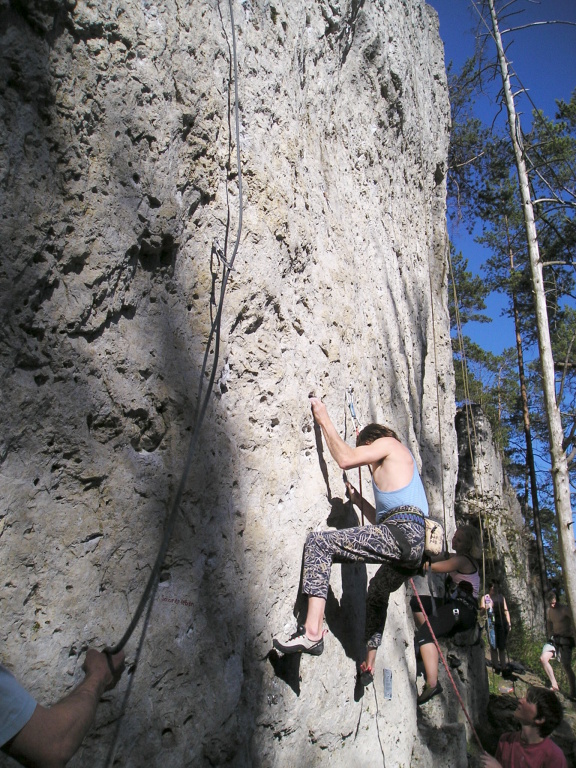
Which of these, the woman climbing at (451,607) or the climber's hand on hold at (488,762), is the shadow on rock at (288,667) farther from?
the woman climbing at (451,607)

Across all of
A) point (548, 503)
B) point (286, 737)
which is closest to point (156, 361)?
point (286, 737)

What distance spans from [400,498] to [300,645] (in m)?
1.01

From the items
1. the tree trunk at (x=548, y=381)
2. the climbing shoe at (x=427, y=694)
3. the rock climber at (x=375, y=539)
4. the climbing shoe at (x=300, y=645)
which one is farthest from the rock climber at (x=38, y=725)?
the tree trunk at (x=548, y=381)

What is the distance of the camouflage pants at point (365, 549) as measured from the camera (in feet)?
9.96

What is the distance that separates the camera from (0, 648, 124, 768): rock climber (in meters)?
1.38

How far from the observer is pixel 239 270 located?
3053 millimetres

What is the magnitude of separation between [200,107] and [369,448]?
198 centimetres

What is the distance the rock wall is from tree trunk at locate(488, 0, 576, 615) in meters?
2.74

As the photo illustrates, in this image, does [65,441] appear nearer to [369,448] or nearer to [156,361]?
[156,361]

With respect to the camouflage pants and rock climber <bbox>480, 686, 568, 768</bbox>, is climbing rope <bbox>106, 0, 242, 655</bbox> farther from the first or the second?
rock climber <bbox>480, 686, 568, 768</bbox>

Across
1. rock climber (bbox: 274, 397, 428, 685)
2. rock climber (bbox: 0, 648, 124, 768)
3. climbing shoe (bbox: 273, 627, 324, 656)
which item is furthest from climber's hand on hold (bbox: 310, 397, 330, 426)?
rock climber (bbox: 0, 648, 124, 768)

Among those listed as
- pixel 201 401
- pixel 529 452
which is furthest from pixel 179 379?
pixel 529 452

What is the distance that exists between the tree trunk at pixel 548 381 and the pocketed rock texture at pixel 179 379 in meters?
5.98

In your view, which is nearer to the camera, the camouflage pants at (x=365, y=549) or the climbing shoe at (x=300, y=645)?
the climbing shoe at (x=300, y=645)
